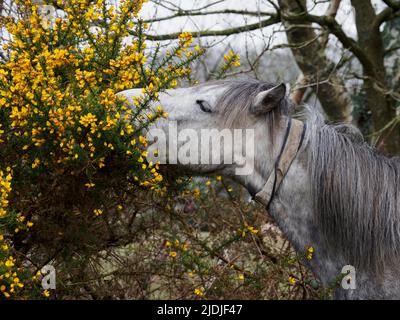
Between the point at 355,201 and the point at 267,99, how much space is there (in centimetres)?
74

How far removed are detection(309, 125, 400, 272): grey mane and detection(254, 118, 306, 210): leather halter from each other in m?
0.09

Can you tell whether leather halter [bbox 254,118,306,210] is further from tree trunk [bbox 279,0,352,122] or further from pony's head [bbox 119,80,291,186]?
tree trunk [bbox 279,0,352,122]

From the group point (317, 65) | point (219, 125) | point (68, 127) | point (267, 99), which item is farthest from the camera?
point (317, 65)

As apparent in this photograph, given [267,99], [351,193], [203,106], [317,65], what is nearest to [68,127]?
[203,106]

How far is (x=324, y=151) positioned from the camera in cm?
294

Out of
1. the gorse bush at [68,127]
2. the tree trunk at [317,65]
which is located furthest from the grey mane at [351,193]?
the tree trunk at [317,65]

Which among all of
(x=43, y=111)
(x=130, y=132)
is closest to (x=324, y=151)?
(x=130, y=132)

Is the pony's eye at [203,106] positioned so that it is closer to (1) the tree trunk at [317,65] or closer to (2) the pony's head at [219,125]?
(2) the pony's head at [219,125]

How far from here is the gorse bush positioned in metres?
2.78

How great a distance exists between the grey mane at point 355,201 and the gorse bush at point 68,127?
35.9 inches

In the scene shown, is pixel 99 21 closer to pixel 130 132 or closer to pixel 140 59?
pixel 140 59

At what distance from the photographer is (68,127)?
110 inches

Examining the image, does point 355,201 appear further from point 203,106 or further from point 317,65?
point 317,65

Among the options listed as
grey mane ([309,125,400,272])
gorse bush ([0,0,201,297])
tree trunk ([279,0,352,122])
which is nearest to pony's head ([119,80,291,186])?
gorse bush ([0,0,201,297])
